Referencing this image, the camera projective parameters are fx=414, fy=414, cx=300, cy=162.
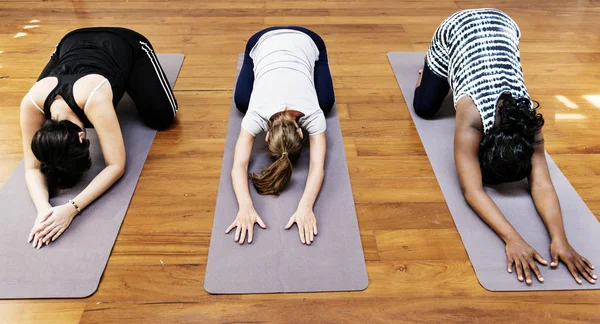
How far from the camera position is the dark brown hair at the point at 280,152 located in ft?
5.65

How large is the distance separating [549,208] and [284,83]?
48.2 inches

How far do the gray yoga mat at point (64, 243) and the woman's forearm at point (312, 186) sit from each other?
78 centimetres

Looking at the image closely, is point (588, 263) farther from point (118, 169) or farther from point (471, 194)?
point (118, 169)

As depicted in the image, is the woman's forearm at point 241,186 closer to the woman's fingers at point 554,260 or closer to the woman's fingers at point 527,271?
the woman's fingers at point 527,271

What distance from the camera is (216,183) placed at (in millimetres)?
1924

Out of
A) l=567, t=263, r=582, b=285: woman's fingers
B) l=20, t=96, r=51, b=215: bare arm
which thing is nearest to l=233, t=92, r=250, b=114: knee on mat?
l=20, t=96, r=51, b=215: bare arm

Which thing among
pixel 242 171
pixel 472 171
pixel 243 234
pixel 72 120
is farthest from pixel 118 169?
pixel 472 171

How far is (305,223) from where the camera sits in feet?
5.52

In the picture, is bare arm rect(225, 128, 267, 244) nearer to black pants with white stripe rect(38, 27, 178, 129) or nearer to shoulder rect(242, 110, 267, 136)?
shoulder rect(242, 110, 267, 136)

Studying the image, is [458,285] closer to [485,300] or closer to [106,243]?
[485,300]

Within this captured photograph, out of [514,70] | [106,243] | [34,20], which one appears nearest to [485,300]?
[514,70]

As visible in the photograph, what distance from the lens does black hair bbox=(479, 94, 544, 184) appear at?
156 centimetres

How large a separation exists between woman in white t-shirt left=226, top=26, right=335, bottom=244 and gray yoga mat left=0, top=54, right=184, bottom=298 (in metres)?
0.50

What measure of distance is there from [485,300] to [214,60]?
2172 mm
